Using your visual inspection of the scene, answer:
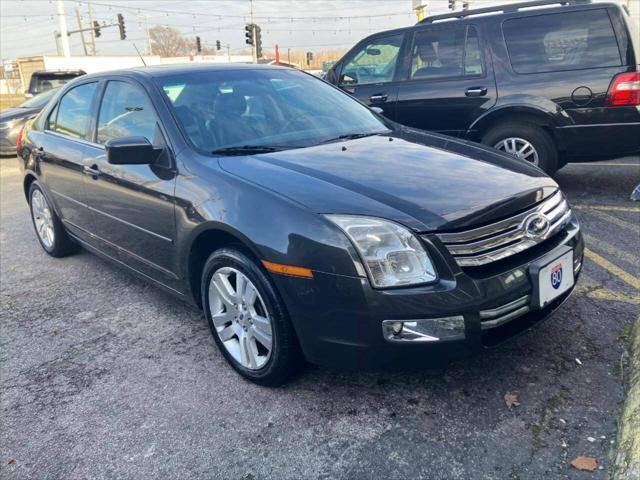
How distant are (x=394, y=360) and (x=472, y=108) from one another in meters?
4.16

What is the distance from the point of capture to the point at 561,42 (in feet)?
17.9

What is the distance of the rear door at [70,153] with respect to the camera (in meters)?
4.06

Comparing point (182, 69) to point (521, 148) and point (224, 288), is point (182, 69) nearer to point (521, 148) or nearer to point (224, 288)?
point (224, 288)

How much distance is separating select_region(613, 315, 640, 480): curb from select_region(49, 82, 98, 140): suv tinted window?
3724 millimetres

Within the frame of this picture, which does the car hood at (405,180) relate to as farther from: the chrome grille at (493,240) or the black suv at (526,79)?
the black suv at (526,79)

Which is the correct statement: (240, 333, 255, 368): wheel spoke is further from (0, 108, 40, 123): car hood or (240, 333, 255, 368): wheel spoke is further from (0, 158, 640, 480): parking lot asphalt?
(0, 108, 40, 123): car hood

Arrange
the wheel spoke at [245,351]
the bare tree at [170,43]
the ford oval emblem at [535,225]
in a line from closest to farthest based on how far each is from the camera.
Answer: the ford oval emblem at [535,225]
the wheel spoke at [245,351]
the bare tree at [170,43]

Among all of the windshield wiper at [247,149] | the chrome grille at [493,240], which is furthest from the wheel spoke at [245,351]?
the chrome grille at [493,240]

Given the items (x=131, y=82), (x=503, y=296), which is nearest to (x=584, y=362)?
(x=503, y=296)

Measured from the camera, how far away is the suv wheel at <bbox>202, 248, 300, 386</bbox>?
2.56m

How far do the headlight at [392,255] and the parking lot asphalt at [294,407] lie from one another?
604 millimetres

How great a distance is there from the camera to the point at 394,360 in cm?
233

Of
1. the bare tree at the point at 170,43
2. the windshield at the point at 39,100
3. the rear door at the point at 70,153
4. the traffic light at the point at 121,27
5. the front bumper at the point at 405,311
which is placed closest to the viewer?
the front bumper at the point at 405,311

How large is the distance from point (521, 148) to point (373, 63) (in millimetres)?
2118
